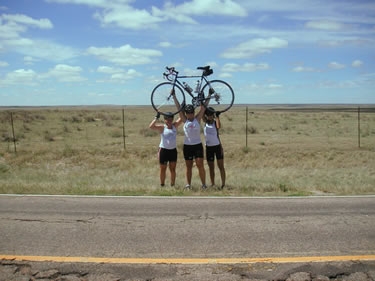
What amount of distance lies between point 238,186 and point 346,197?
252cm

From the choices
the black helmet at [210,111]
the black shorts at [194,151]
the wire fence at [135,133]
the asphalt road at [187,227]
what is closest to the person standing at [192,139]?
the black shorts at [194,151]

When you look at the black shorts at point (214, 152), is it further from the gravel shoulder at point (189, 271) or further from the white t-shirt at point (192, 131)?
the gravel shoulder at point (189, 271)

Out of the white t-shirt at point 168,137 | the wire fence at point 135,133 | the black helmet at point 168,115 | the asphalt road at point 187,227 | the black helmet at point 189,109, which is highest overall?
the black helmet at point 189,109

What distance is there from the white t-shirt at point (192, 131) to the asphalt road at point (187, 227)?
1.63m

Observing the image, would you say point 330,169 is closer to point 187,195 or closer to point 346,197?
point 346,197

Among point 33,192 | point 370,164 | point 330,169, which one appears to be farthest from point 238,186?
point 370,164

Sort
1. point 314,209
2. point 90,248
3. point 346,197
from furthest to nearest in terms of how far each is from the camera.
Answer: point 346,197
point 314,209
point 90,248

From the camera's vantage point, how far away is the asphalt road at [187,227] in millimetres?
5246

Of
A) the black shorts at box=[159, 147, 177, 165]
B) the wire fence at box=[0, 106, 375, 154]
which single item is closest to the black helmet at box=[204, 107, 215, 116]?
the black shorts at box=[159, 147, 177, 165]

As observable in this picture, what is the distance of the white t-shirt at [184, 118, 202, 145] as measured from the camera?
952 centimetres

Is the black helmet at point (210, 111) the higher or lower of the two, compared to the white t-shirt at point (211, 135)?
higher

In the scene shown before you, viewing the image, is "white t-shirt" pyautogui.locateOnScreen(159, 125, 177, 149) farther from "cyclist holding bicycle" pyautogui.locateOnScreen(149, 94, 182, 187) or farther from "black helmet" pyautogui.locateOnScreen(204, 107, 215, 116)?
"black helmet" pyautogui.locateOnScreen(204, 107, 215, 116)

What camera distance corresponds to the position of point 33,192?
31.3 feet

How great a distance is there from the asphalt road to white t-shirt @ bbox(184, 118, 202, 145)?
1.63 m
